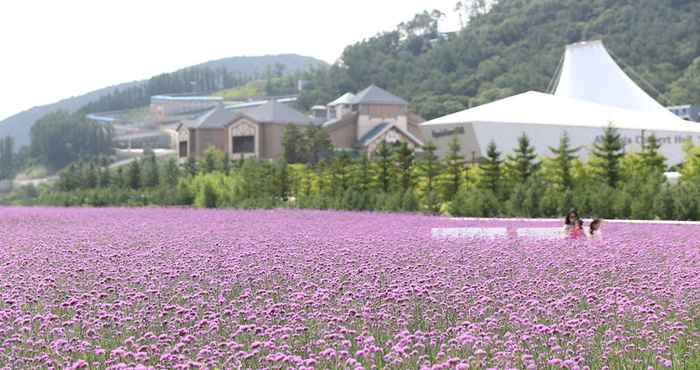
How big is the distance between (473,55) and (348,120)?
252 ft

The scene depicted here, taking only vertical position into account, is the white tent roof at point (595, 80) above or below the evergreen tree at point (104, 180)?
above

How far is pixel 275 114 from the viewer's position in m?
96.1

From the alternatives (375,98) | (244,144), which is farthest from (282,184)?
(375,98)

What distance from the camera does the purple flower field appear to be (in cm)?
693

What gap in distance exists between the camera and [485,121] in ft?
180

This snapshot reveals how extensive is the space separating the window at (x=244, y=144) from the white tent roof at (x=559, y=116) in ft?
129

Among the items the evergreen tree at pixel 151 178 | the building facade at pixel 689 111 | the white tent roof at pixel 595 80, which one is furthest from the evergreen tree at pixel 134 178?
the building facade at pixel 689 111

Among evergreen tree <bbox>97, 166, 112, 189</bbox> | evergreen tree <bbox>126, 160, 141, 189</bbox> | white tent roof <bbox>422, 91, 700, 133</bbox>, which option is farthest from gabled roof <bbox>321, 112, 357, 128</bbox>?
white tent roof <bbox>422, 91, 700, 133</bbox>

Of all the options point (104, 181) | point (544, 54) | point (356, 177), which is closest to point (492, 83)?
point (544, 54)

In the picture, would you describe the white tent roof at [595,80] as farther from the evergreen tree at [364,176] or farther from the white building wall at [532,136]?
the evergreen tree at [364,176]

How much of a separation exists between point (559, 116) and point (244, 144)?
4485 centimetres

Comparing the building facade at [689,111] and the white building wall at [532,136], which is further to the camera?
the building facade at [689,111]

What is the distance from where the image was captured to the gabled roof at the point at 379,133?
9375 centimetres

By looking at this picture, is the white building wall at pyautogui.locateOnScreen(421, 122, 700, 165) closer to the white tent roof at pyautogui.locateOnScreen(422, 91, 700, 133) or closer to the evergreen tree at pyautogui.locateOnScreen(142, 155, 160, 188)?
the white tent roof at pyautogui.locateOnScreen(422, 91, 700, 133)
